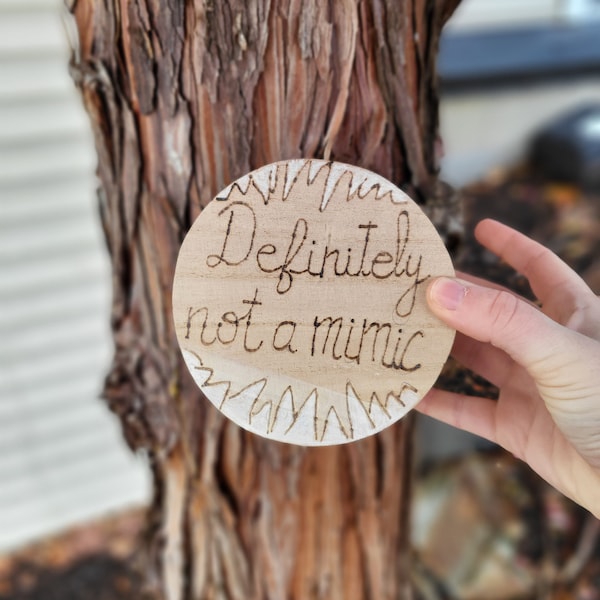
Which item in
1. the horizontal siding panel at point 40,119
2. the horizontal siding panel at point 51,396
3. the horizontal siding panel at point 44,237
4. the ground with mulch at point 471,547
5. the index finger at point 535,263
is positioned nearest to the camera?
the index finger at point 535,263

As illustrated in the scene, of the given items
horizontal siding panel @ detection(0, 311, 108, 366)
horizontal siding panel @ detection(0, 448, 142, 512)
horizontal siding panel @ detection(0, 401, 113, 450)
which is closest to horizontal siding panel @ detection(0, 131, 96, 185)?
horizontal siding panel @ detection(0, 311, 108, 366)

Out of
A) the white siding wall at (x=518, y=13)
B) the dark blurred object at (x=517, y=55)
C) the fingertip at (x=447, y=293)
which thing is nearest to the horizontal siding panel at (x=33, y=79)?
the fingertip at (x=447, y=293)

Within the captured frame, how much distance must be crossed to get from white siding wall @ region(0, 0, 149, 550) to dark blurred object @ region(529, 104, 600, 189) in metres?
2.94

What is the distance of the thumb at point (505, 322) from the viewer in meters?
0.76

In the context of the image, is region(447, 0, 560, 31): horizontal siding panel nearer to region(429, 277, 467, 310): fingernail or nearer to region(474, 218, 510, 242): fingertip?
region(474, 218, 510, 242): fingertip

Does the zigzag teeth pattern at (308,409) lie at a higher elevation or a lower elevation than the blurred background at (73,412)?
higher

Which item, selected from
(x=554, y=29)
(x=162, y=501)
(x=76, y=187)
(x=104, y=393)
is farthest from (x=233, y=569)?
(x=554, y=29)

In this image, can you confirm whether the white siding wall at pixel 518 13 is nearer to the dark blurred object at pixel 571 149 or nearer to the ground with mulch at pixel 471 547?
the dark blurred object at pixel 571 149

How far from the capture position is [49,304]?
2086 millimetres

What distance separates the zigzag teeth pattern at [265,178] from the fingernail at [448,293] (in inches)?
10.3

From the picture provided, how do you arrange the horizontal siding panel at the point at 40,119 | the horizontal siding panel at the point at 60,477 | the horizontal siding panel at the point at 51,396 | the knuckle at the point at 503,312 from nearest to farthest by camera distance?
the knuckle at the point at 503,312 < the horizontal siding panel at the point at 40,119 < the horizontal siding panel at the point at 51,396 < the horizontal siding panel at the point at 60,477

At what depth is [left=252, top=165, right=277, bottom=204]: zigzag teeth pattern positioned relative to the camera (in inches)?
30.8

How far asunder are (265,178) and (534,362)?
44cm

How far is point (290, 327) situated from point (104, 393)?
49cm
